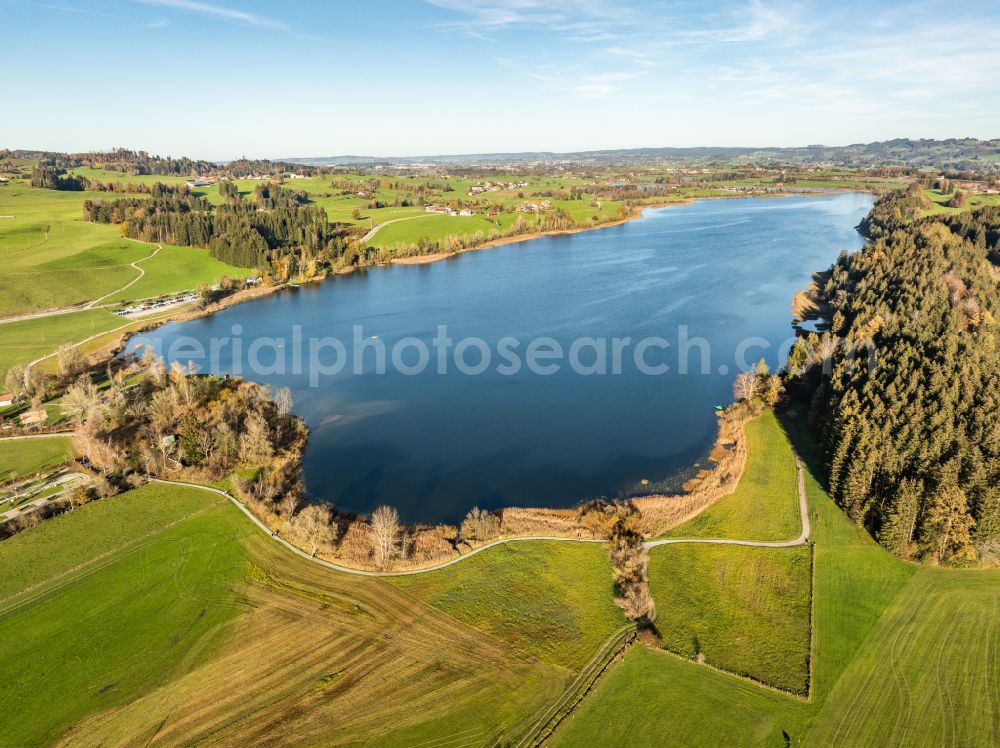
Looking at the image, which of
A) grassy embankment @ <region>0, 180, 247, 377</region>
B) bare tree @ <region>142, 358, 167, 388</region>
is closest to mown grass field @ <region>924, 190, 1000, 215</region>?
bare tree @ <region>142, 358, 167, 388</region>

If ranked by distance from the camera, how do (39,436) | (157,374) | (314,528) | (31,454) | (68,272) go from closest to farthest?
(314,528) → (31,454) → (39,436) → (157,374) → (68,272)

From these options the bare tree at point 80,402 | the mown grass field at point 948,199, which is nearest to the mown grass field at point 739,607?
the bare tree at point 80,402

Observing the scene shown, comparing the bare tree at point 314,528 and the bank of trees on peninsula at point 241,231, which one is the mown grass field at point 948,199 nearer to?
the bank of trees on peninsula at point 241,231

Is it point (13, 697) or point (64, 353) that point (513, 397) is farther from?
point (64, 353)

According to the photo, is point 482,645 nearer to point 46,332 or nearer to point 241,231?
point 46,332

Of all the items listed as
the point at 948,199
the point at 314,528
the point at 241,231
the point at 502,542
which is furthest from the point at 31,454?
the point at 948,199

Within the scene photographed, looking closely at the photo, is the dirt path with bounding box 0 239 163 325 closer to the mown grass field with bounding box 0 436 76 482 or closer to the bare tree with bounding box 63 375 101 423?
the bare tree with bounding box 63 375 101 423
